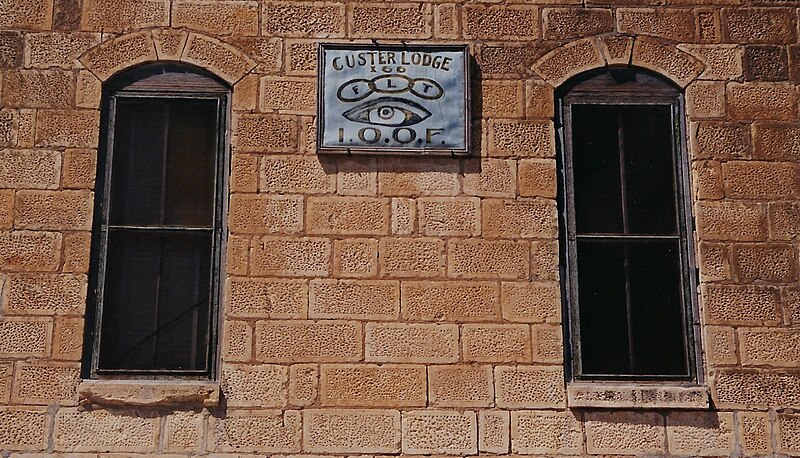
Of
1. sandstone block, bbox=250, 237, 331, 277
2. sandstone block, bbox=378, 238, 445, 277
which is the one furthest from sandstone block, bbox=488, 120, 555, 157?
sandstone block, bbox=250, 237, 331, 277

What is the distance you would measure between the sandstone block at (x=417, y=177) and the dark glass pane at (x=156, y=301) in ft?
3.56

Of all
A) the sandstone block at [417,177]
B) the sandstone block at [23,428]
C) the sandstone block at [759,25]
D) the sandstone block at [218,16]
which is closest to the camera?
the sandstone block at [23,428]

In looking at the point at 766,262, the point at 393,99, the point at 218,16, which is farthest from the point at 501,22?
the point at 766,262

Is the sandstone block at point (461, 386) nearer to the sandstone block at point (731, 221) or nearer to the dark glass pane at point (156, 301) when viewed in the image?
the dark glass pane at point (156, 301)

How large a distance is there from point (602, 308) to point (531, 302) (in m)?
0.43

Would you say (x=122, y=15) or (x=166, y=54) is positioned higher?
(x=122, y=15)

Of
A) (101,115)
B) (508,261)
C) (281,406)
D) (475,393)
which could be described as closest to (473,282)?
(508,261)

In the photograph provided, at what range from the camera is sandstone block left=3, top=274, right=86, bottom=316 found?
236 inches

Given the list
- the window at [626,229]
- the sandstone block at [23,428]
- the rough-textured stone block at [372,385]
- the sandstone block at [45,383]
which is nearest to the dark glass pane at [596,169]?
the window at [626,229]

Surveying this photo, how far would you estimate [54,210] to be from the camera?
Result: 6.15 m

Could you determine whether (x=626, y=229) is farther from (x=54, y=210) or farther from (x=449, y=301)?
(x=54, y=210)

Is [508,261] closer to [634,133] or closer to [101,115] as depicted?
[634,133]

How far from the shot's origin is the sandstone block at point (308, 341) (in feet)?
19.6

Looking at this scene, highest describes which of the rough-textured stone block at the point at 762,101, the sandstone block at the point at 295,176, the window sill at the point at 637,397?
the rough-textured stone block at the point at 762,101
